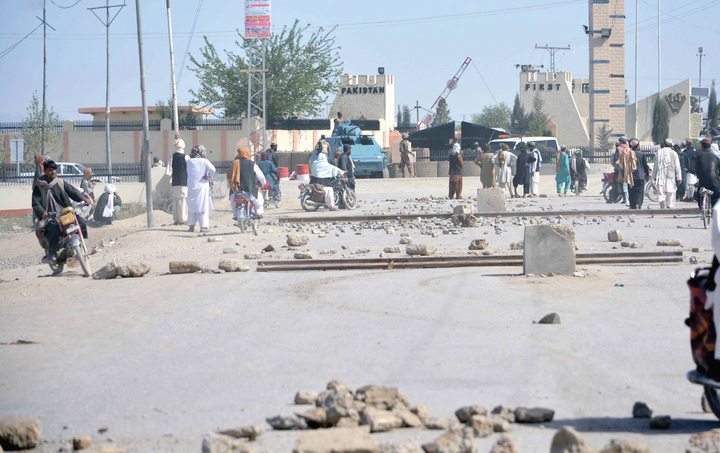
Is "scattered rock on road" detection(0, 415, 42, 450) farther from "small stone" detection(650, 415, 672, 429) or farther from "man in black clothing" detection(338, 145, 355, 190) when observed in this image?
"man in black clothing" detection(338, 145, 355, 190)

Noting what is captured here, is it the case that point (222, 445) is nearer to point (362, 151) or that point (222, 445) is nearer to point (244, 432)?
point (244, 432)

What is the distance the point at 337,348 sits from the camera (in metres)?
6.40

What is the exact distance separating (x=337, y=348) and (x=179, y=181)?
11.7 meters

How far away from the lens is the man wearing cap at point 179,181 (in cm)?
1717

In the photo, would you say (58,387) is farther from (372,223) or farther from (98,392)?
(372,223)

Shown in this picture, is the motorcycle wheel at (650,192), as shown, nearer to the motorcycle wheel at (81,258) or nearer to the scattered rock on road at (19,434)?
the motorcycle wheel at (81,258)

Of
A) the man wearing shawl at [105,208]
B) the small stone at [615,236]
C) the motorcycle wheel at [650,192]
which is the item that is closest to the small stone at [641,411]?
the small stone at [615,236]

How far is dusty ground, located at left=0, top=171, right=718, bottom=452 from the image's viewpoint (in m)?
4.65

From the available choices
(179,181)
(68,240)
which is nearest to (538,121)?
(179,181)

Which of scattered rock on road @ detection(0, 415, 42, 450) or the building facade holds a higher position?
the building facade

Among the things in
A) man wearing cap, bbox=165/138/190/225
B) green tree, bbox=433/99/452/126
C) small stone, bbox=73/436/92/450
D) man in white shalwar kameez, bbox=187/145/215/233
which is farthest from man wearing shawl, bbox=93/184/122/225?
green tree, bbox=433/99/452/126

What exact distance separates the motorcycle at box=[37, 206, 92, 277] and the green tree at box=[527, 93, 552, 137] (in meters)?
73.9

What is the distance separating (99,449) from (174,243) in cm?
1117

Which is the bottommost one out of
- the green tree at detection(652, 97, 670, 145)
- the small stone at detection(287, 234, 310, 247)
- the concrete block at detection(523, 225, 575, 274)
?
the small stone at detection(287, 234, 310, 247)
